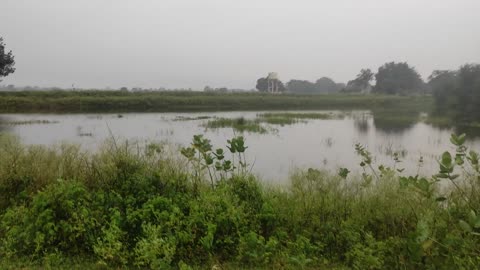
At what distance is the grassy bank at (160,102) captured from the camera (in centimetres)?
2820

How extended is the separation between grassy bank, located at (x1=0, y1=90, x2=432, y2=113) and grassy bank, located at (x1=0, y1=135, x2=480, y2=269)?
27.5m

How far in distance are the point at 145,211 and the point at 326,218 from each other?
2.21m

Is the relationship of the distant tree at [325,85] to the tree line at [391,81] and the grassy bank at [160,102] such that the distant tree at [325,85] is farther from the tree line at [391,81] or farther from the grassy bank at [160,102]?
the grassy bank at [160,102]

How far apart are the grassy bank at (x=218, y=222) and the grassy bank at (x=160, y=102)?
27.5m

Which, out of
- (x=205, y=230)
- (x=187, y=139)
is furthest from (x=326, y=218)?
(x=187, y=139)

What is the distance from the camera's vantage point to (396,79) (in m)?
60.0

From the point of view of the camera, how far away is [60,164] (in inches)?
191

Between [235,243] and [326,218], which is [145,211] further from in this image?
[326,218]

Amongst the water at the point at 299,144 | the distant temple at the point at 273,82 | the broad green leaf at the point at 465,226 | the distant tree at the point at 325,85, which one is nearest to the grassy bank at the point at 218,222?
the broad green leaf at the point at 465,226

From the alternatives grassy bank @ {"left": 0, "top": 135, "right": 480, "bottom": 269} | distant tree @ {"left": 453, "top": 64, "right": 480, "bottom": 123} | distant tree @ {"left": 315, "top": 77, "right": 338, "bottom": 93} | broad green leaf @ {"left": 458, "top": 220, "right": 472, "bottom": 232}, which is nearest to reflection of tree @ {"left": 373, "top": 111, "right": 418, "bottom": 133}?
distant tree @ {"left": 453, "top": 64, "right": 480, "bottom": 123}

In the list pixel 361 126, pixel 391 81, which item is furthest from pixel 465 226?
pixel 391 81

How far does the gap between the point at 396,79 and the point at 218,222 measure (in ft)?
215

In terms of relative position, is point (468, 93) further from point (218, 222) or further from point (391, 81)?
point (391, 81)

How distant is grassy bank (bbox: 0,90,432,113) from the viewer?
92.5 ft
